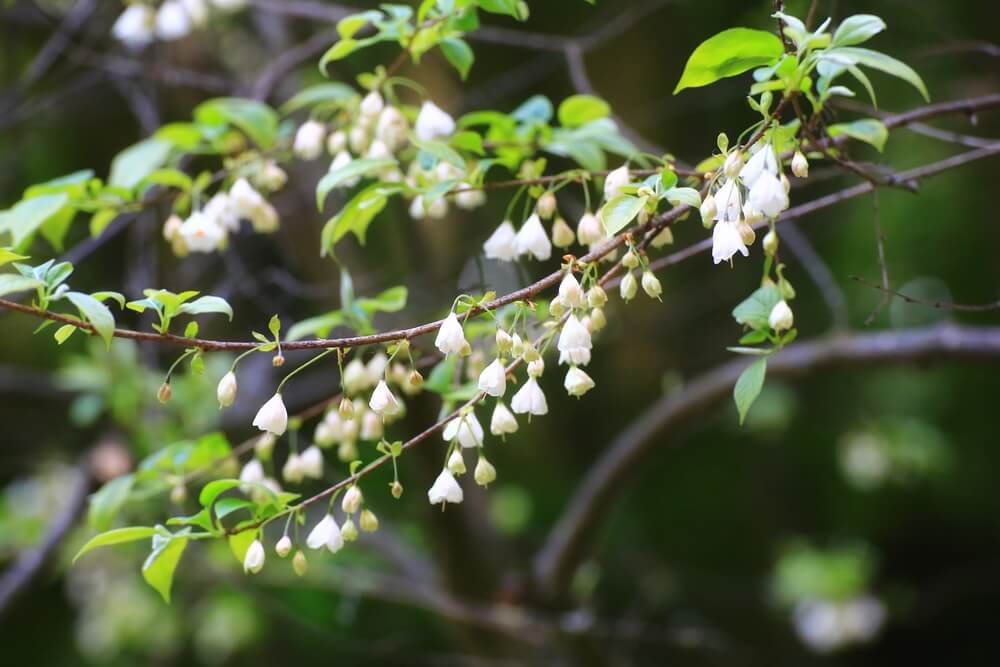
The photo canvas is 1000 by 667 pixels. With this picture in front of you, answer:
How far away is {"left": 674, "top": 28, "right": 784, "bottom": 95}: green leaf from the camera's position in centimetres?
62

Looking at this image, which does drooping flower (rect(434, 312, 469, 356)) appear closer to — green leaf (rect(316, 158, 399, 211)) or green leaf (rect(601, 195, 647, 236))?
green leaf (rect(601, 195, 647, 236))

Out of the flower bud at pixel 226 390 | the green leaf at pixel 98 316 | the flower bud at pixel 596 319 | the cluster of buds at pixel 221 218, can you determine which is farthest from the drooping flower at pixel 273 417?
the cluster of buds at pixel 221 218

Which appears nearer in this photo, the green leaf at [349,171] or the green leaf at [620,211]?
the green leaf at [620,211]

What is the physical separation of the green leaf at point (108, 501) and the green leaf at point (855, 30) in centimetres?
80

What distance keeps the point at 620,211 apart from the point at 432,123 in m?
0.33

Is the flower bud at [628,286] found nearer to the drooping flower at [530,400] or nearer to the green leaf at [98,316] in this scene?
the drooping flower at [530,400]

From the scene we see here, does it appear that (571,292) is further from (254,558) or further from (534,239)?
(254,558)

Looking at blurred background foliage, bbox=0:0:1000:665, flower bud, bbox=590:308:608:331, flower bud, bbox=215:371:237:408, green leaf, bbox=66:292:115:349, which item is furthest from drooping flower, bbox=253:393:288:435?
blurred background foliage, bbox=0:0:1000:665

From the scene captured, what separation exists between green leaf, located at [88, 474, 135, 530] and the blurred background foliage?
2.42ft

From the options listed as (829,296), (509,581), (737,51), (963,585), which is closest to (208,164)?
(509,581)

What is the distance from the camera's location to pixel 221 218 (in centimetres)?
98

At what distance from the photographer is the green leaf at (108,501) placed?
0.98 m

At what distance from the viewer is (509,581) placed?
5.96 ft

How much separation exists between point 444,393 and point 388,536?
1185 mm
